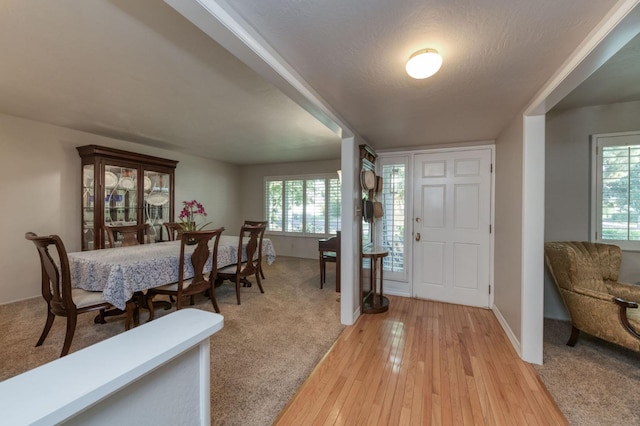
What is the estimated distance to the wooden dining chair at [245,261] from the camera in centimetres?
351

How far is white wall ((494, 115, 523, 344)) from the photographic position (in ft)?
7.84

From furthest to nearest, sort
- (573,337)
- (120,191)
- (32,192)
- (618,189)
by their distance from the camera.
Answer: (120,191) < (32,192) < (618,189) < (573,337)

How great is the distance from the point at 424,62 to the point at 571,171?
2702 mm

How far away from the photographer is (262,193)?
6.75 meters

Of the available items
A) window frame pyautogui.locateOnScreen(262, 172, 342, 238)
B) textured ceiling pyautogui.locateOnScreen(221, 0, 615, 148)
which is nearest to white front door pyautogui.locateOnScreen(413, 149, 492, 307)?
textured ceiling pyautogui.locateOnScreen(221, 0, 615, 148)

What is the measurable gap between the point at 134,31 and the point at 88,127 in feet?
9.43

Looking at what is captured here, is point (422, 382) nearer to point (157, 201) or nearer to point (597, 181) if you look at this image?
point (597, 181)

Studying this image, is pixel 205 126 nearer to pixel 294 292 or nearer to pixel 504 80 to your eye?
pixel 294 292

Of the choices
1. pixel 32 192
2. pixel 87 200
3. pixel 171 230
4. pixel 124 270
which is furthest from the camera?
pixel 171 230

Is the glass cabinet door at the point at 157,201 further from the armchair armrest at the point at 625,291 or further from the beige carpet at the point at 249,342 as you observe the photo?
the armchair armrest at the point at 625,291

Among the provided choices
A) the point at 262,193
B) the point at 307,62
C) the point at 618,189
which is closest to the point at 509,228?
the point at 618,189

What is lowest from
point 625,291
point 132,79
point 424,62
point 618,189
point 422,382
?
point 422,382

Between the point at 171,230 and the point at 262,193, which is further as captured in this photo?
the point at 262,193

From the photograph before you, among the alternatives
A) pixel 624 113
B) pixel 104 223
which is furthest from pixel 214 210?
pixel 624 113
